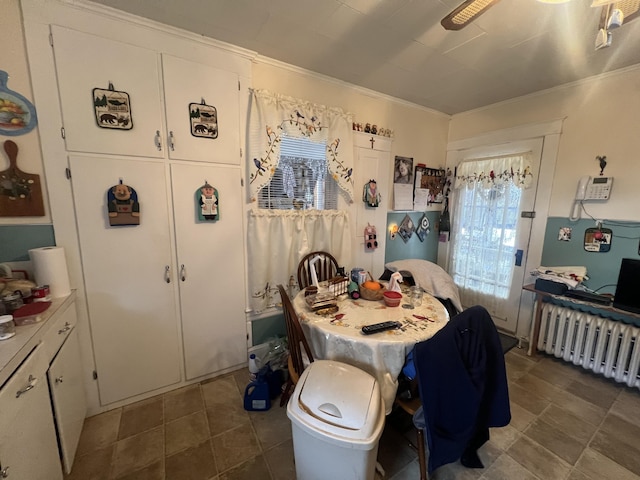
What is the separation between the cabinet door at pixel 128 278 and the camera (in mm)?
1607

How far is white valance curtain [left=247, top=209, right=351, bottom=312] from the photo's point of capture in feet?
7.06

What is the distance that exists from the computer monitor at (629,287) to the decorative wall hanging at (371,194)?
6.44ft

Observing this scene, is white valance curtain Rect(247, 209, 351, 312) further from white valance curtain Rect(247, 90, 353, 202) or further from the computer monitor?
the computer monitor

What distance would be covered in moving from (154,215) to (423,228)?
113 inches

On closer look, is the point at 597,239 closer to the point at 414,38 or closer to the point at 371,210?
the point at 371,210

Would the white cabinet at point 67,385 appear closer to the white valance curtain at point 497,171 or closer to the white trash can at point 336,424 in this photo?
the white trash can at point 336,424

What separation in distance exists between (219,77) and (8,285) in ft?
5.74

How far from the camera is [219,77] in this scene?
1.86m

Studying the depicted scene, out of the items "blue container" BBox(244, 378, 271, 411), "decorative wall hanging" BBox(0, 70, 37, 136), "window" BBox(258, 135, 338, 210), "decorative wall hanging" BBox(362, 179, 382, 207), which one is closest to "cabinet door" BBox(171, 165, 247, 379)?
"window" BBox(258, 135, 338, 210)

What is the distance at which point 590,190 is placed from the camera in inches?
86.6

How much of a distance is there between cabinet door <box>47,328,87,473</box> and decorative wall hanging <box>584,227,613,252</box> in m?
3.83

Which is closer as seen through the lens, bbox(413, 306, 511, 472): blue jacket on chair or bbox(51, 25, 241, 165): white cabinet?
bbox(413, 306, 511, 472): blue jacket on chair

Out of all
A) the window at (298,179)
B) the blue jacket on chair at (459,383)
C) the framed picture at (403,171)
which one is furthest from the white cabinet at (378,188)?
the blue jacket on chair at (459,383)

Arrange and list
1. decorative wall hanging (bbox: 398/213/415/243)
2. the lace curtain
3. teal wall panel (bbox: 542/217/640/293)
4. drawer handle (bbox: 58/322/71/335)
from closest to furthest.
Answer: drawer handle (bbox: 58/322/71/335), teal wall panel (bbox: 542/217/640/293), the lace curtain, decorative wall hanging (bbox: 398/213/415/243)
